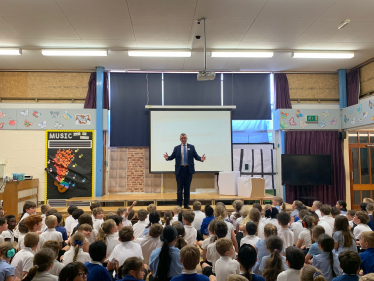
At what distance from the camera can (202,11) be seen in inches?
203

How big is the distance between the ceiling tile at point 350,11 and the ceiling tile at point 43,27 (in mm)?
4674

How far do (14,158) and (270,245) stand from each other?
744cm

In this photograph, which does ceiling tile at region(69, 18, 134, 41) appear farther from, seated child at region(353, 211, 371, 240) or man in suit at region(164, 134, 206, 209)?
seated child at region(353, 211, 371, 240)

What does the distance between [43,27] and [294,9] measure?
4.59 m

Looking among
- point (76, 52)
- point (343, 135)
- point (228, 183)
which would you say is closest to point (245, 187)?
point (228, 183)

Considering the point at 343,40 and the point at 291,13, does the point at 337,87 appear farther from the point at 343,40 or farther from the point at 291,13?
the point at 291,13

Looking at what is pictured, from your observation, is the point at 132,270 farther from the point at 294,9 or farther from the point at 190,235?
the point at 294,9

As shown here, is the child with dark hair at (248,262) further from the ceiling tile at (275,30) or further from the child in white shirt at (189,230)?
the ceiling tile at (275,30)

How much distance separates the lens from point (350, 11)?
205 inches

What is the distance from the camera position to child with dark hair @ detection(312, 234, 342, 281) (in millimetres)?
2660

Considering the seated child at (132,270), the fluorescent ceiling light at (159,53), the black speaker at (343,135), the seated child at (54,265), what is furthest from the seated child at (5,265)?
the black speaker at (343,135)

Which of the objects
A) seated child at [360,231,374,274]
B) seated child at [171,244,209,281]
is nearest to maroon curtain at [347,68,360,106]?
seated child at [360,231,374,274]

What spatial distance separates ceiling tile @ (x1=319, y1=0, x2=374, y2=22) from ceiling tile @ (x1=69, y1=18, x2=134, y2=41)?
3.57m

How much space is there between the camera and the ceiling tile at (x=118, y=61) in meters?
7.20
